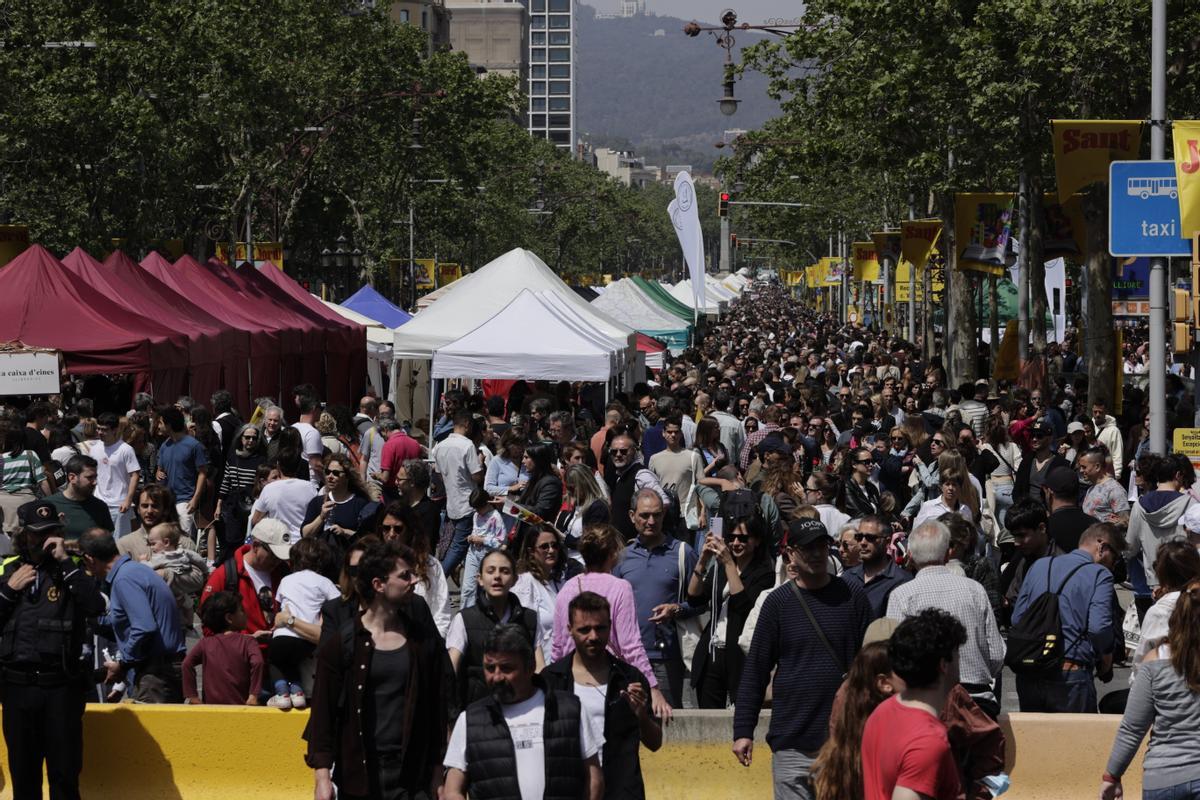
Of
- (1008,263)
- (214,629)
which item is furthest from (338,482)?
(1008,263)

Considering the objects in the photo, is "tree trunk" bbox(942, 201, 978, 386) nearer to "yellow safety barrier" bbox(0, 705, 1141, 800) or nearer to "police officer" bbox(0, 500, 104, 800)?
Answer: "yellow safety barrier" bbox(0, 705, 1141, 800)

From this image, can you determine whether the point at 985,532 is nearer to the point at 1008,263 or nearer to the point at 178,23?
the point at 1008,263

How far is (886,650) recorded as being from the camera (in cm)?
586

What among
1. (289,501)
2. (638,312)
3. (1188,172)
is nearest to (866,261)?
(638,312)

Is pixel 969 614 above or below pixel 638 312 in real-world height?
below

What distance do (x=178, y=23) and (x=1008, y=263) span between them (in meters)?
20.3

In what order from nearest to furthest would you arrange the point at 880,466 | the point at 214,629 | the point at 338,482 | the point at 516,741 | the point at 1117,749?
the point at 516,741 < the point at 1117,749 < the point at 214,629 < the point at 338,482 < the point at 880,466

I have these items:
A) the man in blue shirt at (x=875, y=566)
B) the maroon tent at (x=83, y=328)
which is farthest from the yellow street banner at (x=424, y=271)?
the man in blue shirt at (x=875, y=566)

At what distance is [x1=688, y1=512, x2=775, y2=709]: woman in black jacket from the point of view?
8562 mm

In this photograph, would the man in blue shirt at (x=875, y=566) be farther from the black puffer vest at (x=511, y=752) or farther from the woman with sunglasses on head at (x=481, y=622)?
the black puffer vest at (x=511, y=752)

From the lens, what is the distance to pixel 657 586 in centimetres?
883

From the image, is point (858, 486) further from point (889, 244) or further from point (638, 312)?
point (889, 244)

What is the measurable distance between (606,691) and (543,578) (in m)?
1.96

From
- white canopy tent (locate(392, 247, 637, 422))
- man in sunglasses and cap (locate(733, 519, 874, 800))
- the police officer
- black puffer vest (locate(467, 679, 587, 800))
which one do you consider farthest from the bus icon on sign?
black puffer vest (locate(467, 679, 587, 800))
